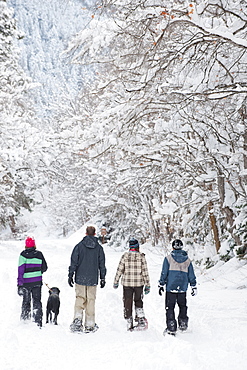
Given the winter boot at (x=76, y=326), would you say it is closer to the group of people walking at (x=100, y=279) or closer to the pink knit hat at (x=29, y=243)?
the group of people walking at (x=100, y=279)

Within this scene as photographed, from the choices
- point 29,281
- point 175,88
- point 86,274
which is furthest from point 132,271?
point 175,88

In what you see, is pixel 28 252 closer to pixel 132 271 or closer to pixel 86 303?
pixel 86 303

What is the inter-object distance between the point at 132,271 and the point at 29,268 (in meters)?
1.81

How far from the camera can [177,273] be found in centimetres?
566

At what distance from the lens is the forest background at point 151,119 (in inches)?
195

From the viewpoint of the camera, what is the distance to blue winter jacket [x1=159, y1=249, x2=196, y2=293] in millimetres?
5641

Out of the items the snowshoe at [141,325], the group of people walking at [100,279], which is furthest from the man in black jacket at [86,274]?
the snowshoe at [141,325]

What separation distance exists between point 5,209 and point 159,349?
19.4 m

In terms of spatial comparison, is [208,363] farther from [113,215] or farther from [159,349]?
[113,215]

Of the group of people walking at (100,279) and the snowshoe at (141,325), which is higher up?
the group of people walking at (100,279)

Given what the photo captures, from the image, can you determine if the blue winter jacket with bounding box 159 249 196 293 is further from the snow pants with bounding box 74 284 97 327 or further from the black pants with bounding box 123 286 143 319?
the snow pants with bounding box 74 284 97 327

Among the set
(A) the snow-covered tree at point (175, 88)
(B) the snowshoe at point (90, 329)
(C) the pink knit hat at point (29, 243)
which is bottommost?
(B) the snowshoe at point (90, 329)

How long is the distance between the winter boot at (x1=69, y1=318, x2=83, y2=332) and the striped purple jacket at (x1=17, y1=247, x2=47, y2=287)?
101cm

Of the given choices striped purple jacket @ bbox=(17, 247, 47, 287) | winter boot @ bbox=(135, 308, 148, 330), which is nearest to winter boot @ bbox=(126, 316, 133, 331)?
winter boot @ bbox=(135, 308, 148, 330)
